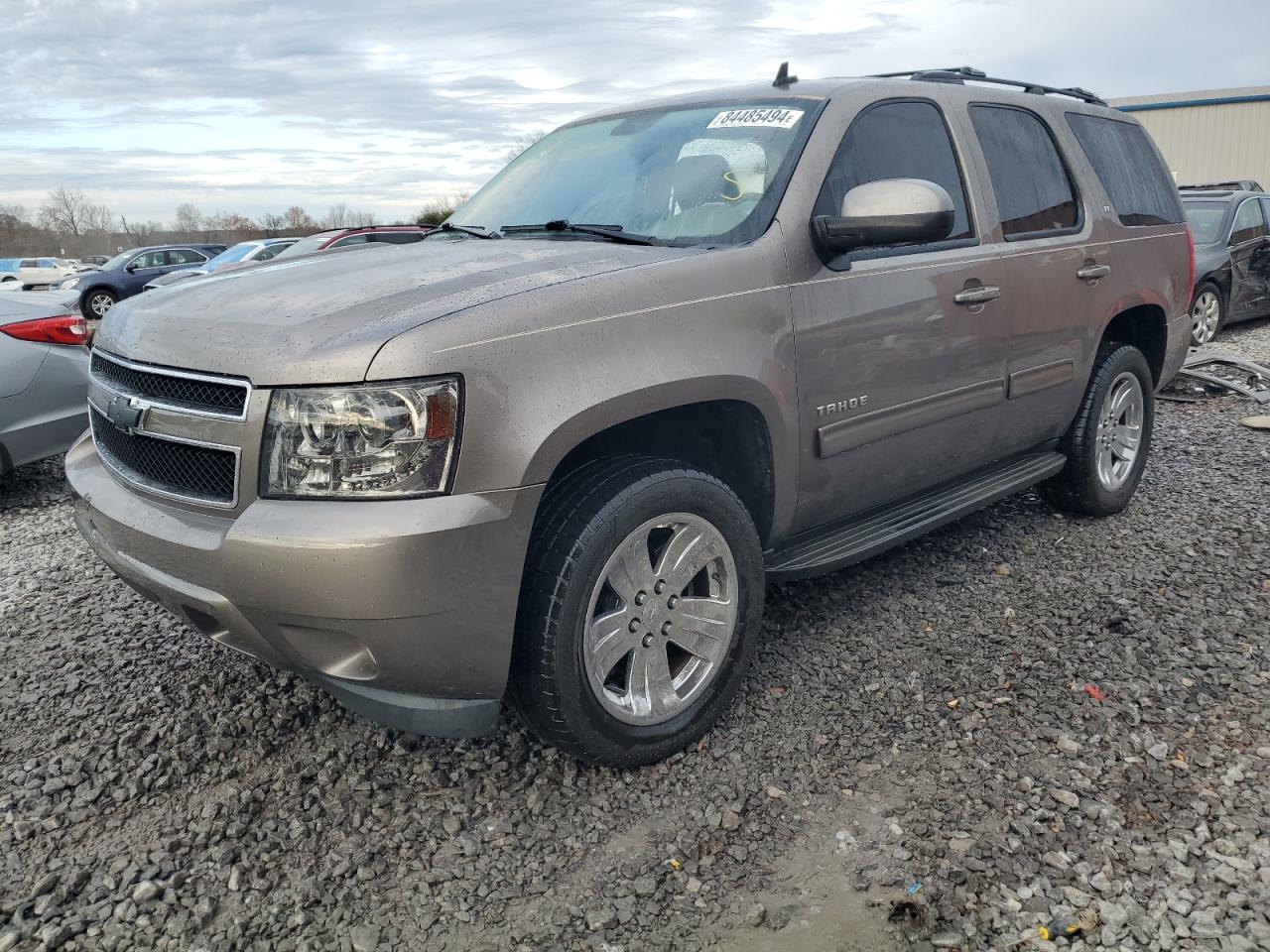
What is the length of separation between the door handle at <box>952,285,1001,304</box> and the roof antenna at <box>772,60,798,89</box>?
0.95m

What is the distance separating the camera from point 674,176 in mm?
3367

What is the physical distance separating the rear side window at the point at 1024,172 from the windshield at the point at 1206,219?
7.69 metres

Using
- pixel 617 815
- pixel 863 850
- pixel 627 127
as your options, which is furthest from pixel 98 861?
pixel 627 127

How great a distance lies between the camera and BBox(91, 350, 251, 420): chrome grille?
7.93 ft

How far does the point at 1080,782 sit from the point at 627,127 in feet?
8.58

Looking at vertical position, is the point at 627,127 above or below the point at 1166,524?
above

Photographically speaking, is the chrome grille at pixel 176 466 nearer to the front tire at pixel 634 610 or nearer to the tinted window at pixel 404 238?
the front tire at pixel 634 610

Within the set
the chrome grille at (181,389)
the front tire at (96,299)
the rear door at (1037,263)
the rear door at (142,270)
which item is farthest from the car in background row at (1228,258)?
the front tire at (96,299)

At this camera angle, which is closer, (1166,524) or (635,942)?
(635,942)

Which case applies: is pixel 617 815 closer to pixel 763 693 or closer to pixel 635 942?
→ pixel 635 942

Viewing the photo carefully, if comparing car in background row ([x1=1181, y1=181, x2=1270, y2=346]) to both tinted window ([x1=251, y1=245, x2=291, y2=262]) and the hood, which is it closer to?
the hood

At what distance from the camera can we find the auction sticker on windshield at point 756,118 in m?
3.38

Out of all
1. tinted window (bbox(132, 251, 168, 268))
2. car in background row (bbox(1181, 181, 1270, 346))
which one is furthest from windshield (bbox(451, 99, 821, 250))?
tinted window (bbox(132, 251, 168, 268))

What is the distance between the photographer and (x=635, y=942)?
88.4 inches
